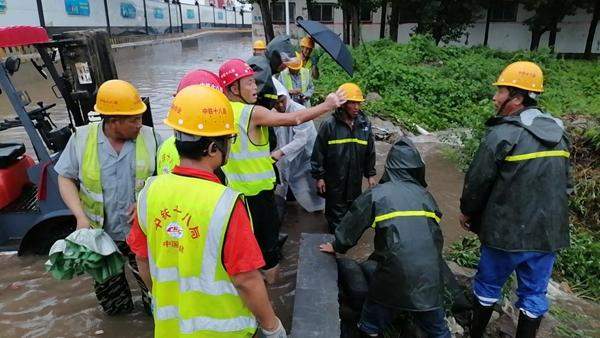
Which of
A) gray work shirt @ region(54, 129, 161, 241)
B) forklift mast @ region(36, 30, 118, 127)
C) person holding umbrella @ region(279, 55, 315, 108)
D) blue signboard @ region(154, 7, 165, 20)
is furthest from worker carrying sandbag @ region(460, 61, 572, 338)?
blue signboard @ region(154, 7, 165, 20)

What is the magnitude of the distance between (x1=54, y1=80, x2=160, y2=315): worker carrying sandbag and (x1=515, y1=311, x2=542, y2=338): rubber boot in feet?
9.45

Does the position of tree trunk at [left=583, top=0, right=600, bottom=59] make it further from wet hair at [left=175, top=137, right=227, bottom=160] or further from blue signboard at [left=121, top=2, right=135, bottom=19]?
blue signboard at [left=121, top=2, right=135, bottom=19]

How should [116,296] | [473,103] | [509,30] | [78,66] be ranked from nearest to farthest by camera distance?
[116,296] < [78,66] < [473,103] < [509,30]

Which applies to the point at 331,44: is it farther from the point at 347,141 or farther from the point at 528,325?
the point at 528,325

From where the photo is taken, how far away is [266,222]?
3.49 m

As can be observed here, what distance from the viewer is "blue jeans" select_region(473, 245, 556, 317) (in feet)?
9.78

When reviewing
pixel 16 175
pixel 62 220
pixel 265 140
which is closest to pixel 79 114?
pixel 16 175

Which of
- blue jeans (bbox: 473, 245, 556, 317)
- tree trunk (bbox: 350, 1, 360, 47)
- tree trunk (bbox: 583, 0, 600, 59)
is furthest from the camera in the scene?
tree trunk (bbox: 583, 0, 600, 59)

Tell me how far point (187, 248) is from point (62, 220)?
3291mm

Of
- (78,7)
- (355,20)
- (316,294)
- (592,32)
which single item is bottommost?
(316,294)

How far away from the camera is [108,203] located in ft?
9.75

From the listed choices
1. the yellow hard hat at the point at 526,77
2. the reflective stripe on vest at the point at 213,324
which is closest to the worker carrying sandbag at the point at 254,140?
the yellow hard hat at the point at 526,77

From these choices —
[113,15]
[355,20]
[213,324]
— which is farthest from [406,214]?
[113,15]

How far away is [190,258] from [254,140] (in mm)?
1549
